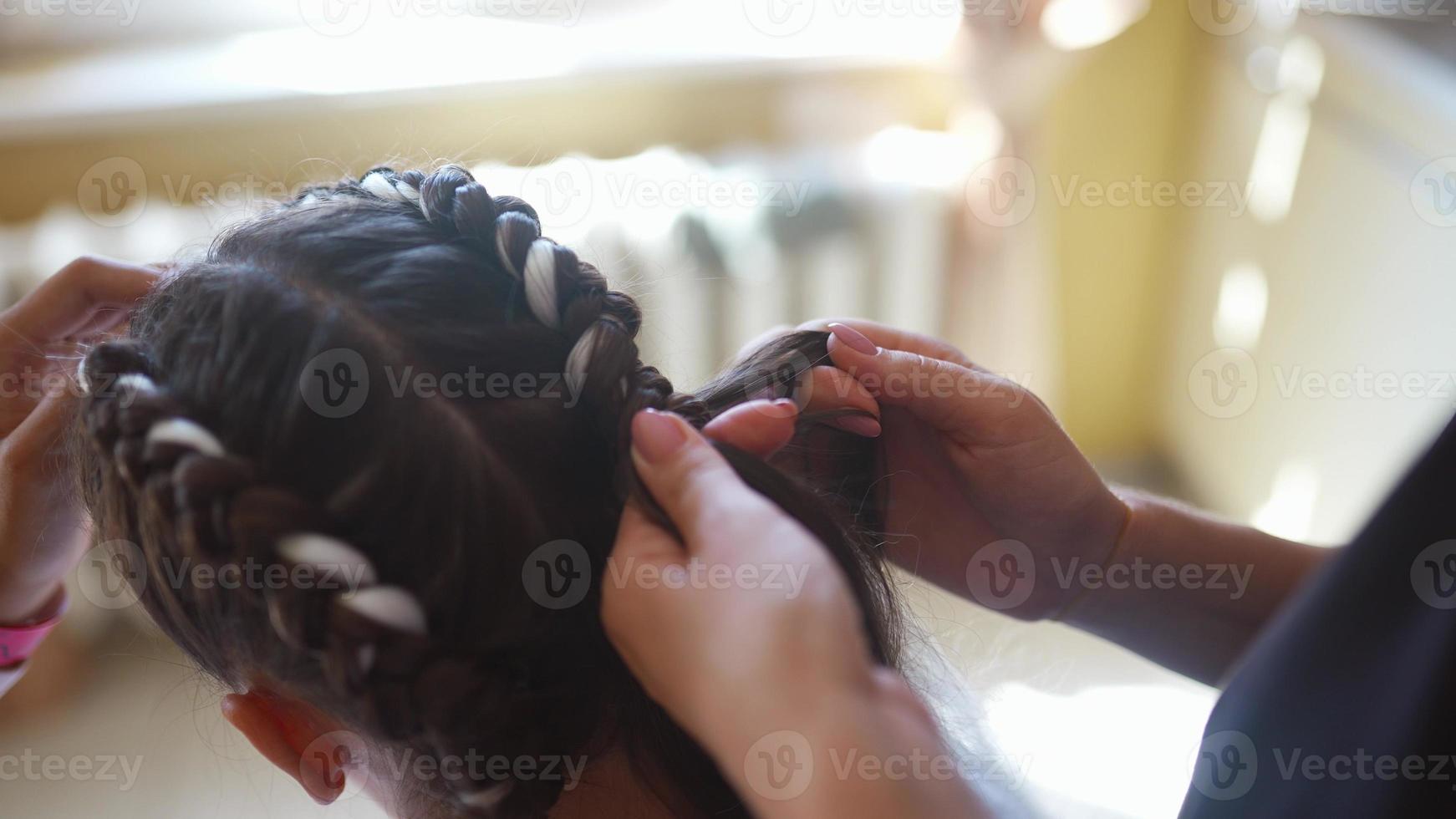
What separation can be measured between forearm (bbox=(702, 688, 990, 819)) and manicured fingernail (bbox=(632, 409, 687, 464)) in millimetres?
178

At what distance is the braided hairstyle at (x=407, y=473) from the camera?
60 centimetres

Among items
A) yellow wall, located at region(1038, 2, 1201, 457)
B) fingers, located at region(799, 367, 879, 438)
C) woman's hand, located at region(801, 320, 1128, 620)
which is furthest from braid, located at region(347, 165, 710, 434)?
yellow wall, located at region(1038, 2, 1201, 457)

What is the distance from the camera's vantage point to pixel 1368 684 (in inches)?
21.6

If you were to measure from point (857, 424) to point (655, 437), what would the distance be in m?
0.26

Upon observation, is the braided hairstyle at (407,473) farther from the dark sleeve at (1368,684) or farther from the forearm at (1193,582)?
the forearm at (1193,582)

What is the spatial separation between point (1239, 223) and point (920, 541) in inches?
48.5

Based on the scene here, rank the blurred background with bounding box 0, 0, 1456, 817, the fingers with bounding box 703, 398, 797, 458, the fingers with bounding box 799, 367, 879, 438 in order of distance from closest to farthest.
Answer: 1. the fingers with bounding box 703, 398, 797, 458
2. the fingers with bounding box 799, 367, 879, 438
3. the blurred background with bounding box 0, 0, 1456, 817

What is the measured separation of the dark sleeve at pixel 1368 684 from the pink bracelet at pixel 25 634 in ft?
3.43

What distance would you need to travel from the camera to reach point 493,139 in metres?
1.70

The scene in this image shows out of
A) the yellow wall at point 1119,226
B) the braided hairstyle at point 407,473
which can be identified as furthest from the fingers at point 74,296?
the yellow wall at point 1119,226

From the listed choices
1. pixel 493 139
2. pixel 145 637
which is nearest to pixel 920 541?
pixel 493 139

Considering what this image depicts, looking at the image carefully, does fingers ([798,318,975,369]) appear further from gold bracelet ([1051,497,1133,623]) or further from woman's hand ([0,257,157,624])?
woman's hand ([0,257,157,624])

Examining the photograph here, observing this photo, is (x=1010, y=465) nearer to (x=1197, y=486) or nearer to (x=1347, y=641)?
(x=1347, y=641)

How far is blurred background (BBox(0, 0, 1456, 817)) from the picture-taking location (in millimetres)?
1559
